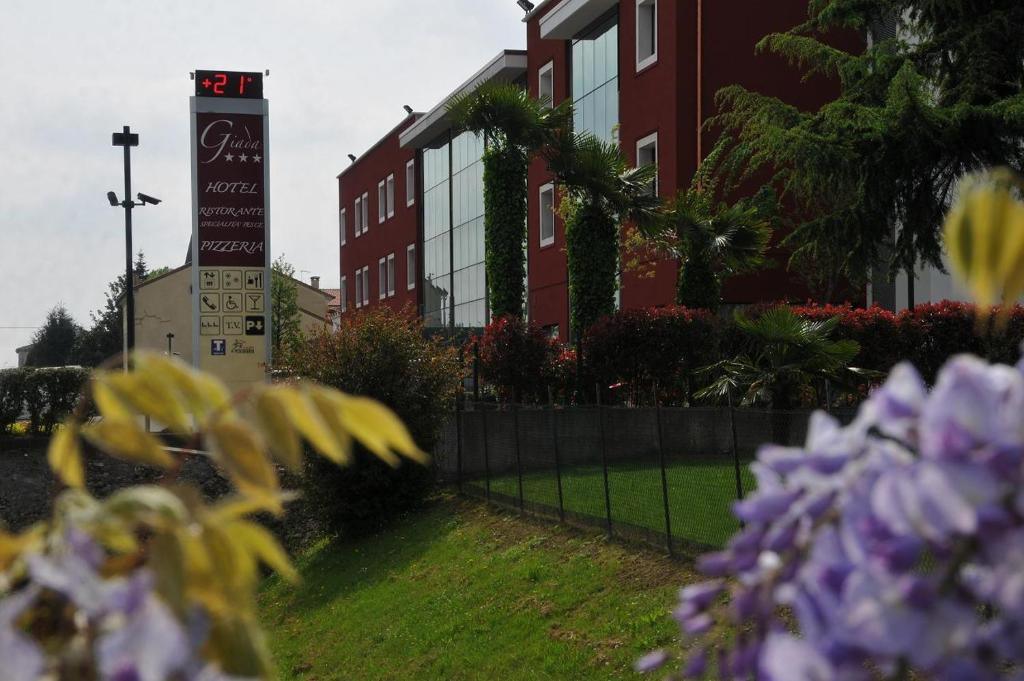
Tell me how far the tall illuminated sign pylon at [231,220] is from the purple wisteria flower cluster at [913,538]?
1318 inches

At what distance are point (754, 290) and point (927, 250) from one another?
30.8 ft

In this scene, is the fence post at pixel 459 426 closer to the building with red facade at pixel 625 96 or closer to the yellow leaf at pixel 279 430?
the building with red facade at pixel 625 96

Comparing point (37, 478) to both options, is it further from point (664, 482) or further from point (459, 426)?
point (664, 482)

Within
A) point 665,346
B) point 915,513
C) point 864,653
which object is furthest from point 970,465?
point 665,346

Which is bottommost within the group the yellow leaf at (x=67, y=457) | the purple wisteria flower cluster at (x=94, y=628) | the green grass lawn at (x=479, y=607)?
the green grass lawn at (x=479, y=607)

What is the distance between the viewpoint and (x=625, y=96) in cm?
3164

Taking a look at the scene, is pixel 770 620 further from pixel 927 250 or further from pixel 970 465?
pixel 927 250

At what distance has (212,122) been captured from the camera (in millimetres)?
33656

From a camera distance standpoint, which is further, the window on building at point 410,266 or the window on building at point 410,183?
the window on building at point 410,266

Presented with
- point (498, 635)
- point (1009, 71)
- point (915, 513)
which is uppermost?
point (1009, 71)

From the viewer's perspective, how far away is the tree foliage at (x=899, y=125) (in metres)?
17.6

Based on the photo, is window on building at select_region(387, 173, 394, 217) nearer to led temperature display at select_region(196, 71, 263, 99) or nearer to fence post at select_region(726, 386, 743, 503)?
led temperature display at select_region(196, 71, 263, 99)

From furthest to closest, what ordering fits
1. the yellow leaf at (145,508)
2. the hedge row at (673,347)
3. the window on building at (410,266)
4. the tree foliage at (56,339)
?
the tree foliage at (56,339) → the window on building at (410,266) → the hedge row at (673,347) → the yellow leaf at (145,508)

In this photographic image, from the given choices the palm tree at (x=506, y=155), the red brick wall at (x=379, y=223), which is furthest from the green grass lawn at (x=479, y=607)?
the red brick wall at (x=379, y=223)
